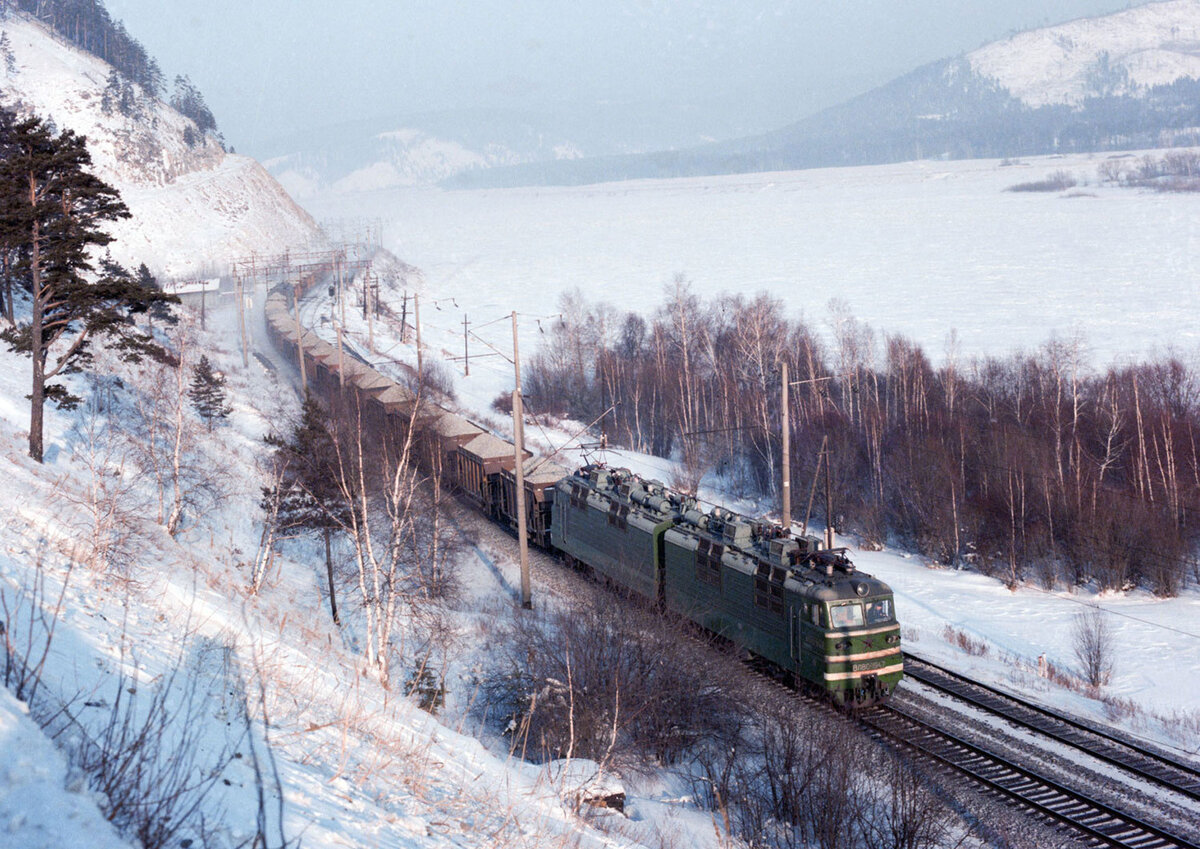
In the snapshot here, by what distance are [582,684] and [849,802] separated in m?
6.15

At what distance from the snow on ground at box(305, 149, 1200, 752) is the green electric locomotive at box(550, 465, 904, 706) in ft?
19.9

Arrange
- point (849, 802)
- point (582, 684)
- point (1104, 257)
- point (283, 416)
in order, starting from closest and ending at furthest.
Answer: point (849, 802) → point (582, 684) → point (283, 416) → point (1104, 257)

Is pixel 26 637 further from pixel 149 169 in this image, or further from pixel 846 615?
pixel 149 169

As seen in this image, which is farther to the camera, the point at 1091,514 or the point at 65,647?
the point at 1091,514

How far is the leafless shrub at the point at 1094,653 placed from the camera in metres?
Answer: 25.5

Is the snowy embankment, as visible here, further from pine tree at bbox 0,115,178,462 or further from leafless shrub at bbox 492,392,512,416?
leafless shrub at bbox 492,392,512,416

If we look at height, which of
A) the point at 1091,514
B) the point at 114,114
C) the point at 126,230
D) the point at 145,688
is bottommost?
the point at 1091,514

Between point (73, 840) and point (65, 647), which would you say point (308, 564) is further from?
point (73, 840)

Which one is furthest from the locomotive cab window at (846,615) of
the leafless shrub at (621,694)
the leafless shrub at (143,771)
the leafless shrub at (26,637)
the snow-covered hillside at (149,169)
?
the snow-covered hillside at (149,169)

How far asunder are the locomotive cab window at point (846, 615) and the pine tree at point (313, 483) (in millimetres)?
14420

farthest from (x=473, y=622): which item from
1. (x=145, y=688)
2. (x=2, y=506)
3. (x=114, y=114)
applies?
(x=114, y=114)

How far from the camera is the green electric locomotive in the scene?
61.6 feet

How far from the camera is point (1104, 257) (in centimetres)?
11600

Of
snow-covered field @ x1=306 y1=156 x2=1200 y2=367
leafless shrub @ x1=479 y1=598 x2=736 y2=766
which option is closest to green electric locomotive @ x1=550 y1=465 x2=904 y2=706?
leafless shrub @ x1=479 y1=598 x2=736 y2=766
